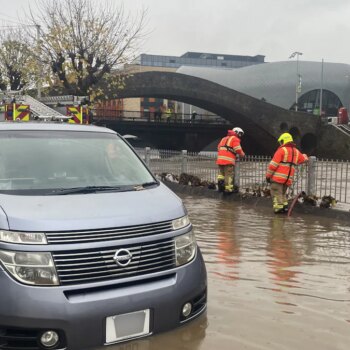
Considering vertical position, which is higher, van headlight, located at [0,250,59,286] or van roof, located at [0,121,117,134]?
van roof, located at [0,121,117,134]

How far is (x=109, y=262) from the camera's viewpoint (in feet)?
9.62

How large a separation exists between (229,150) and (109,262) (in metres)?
8.53

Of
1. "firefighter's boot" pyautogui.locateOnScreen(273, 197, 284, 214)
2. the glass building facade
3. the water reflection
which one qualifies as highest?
the glass building facade

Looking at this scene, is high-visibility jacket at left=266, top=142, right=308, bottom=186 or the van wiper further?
high-visibility jacket at left=266, top=142, right=308, bottom=186

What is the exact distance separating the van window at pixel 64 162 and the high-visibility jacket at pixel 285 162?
5.07m

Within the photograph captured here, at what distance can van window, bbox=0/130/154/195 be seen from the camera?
3691 millimetres

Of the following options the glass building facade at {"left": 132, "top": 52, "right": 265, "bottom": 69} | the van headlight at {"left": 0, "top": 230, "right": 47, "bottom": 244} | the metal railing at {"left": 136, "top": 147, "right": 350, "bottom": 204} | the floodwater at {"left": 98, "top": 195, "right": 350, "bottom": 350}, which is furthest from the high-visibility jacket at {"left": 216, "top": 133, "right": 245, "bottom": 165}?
the glass building facade at {"left": 132, "top": 52, "right": 265, "bottom": 69}

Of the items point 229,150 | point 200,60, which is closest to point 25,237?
point 229,150

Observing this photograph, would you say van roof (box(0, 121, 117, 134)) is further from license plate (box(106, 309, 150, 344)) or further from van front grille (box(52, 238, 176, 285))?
license plate (box(106, 309, 150, 344))

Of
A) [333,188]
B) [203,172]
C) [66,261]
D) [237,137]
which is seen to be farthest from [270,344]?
[203,172]

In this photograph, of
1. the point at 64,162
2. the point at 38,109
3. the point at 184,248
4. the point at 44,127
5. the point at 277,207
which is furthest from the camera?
the point at 38,109

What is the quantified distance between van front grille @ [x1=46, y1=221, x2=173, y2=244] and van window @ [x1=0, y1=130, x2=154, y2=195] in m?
0.71

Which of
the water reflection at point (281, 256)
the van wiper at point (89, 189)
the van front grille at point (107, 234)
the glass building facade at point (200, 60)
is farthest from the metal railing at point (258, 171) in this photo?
the glass building facade at point (200, 60)

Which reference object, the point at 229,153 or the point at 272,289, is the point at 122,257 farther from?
the point at 229,153
